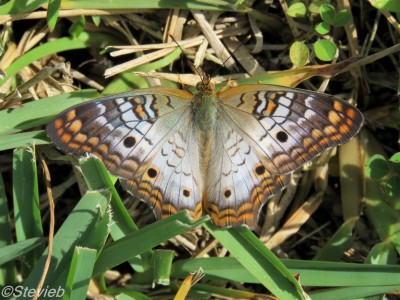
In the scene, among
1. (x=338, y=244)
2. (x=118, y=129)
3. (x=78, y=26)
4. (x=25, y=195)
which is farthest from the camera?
(x=78, y=26)

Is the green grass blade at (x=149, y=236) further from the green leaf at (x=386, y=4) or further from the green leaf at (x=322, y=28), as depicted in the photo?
the green leaf at (x=386, y=4)

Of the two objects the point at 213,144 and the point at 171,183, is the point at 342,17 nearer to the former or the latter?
the point at 213,144

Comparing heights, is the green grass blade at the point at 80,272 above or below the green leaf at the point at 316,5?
below

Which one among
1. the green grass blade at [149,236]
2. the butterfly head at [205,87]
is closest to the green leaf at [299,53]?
the butterfly head at [205,87]

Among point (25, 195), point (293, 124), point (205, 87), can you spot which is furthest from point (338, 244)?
point (25, 195)

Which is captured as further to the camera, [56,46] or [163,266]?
[56,46]

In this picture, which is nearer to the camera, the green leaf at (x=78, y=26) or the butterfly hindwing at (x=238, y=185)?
the butterfly hindwing at (x=238, y=185)

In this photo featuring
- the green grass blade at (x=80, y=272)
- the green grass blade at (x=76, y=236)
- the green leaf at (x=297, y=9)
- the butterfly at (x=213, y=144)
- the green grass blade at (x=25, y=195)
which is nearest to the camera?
the green grass blade at (x=80, y=272)
